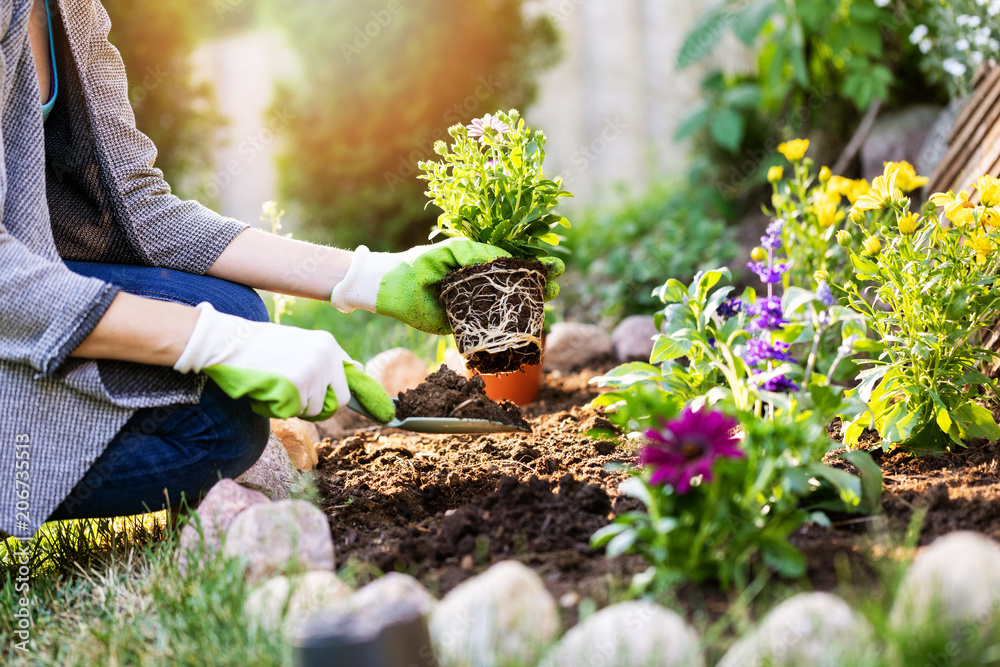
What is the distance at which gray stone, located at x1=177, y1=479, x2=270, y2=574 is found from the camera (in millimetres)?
1345

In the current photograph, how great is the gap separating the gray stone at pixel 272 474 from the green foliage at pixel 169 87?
3.36 metres

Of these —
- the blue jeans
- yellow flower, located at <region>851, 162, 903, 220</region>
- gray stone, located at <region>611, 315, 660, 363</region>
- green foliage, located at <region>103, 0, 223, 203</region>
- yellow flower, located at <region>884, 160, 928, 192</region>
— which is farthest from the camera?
green foliage, located at <region>103, 0, 223, 203</region>

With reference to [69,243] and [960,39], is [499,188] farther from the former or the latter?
[960,39]

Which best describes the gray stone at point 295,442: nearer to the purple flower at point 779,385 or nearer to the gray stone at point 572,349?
the purple flower at point 779,385

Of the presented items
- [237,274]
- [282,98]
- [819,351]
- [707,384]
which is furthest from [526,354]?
[282,98]

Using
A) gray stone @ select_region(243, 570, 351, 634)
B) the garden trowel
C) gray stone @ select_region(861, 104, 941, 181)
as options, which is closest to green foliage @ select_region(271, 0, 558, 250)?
gray stone @ select_region(861, 104, 941, 181)

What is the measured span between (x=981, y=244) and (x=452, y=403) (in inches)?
46.4

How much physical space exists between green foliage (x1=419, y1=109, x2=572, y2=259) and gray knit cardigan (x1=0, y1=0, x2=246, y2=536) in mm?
511

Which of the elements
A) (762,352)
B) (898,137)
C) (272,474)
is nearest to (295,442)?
(272,474)

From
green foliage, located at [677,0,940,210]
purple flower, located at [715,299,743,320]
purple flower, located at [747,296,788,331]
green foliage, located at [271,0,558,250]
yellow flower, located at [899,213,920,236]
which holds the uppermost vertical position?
green foliage, located at [271,0,558,250]

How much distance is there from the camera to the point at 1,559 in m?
1.71

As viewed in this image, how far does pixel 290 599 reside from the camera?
3.60 feet

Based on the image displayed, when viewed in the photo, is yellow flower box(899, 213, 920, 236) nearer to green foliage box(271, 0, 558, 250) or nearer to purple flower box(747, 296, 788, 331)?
purple flower box(747, 296, 788, 331)

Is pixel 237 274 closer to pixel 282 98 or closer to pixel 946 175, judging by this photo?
pixel 946 175
